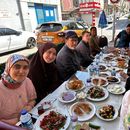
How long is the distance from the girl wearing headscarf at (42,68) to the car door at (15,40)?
5.62 meters

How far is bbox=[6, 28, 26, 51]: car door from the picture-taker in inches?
303

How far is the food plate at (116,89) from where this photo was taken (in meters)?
2.08

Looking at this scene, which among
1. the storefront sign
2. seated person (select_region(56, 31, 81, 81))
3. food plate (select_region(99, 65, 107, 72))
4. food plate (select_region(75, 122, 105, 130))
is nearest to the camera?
food plate (select_region(75, 122, 105, 130))

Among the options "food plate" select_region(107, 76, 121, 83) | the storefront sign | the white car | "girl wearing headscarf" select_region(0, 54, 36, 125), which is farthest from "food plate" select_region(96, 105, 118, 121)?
the storefront sign

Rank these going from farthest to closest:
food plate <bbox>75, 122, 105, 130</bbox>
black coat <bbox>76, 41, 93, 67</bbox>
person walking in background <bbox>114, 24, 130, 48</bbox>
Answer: person walking in background <bbox>114, 24, 130, 48</bbox>, black coat <bbox>76, 41, 93, 67</bbox>, food plate <bbox>75, 122, 105, 130</bbox>

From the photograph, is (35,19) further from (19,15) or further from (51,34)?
(51,34)

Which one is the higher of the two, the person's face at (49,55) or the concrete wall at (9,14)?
the concrete wall at (9,14)

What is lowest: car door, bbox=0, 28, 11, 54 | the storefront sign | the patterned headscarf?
car door, bbox=0, 28, 11, 54

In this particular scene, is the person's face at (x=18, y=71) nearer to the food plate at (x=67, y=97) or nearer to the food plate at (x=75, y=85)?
the food plate at (x=67, y=97)

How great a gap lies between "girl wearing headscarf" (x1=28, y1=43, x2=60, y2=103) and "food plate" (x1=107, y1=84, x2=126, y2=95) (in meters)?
0.94

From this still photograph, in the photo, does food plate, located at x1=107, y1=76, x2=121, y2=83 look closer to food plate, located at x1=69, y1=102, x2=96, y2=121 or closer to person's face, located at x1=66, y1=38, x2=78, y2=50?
food plate, located at x1=69, y1=102, x2=96, y2=121

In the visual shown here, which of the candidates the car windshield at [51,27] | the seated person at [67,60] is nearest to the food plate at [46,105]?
the seated person at [67,60]

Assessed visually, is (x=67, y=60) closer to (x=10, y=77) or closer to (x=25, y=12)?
(x=10, y=77)

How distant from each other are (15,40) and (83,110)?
6.84 metres
